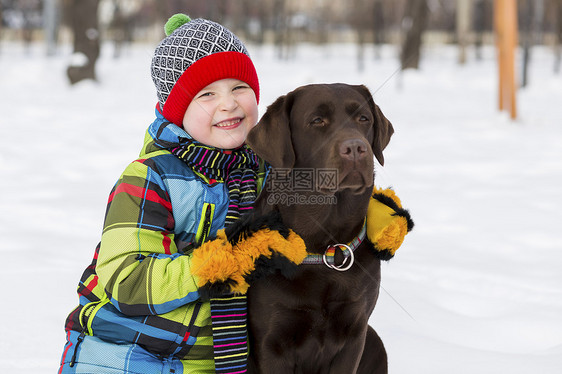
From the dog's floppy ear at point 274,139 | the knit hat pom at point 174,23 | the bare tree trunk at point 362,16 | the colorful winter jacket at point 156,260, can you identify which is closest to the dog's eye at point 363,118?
the dog's floppy ear at point 274,139

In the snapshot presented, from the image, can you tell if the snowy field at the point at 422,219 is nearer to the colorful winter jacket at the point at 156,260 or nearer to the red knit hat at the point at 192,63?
the colorful winter jacket at the point at 156,260

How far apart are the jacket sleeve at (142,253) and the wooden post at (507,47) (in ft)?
28.0

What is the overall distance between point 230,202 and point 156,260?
0.36 metres

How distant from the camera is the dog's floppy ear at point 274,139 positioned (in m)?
2.08

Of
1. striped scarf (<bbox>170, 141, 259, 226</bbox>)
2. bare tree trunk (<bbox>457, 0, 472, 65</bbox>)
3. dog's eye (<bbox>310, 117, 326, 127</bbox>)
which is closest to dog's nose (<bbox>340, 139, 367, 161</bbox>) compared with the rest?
dog's eye (<bbox>310, 117, 326, 127</bbox>)

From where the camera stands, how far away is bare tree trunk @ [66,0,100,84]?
40.3ft

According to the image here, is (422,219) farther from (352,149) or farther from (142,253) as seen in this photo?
(142,253)

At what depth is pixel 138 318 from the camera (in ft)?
6.70

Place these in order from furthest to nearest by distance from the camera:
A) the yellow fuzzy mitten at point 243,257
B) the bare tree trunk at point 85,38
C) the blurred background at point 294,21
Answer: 1. the blurred background at point 294,21
2. the bare tree trunk at point 85,38
3. the yellow fuzzy mitten at point 243,257

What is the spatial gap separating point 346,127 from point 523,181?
485cm

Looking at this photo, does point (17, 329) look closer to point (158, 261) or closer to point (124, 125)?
point (158, 261)

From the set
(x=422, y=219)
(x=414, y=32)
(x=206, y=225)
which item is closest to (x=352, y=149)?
(x=206, y=225)

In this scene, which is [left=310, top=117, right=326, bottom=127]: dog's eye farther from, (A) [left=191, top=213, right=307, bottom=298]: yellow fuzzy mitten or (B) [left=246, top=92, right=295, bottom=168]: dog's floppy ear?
(A) [left=191, top=213, right=307, bottom=298]: yellow fuzzy mitten

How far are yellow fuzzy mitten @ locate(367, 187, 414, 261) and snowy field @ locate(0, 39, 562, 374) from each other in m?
0.80
